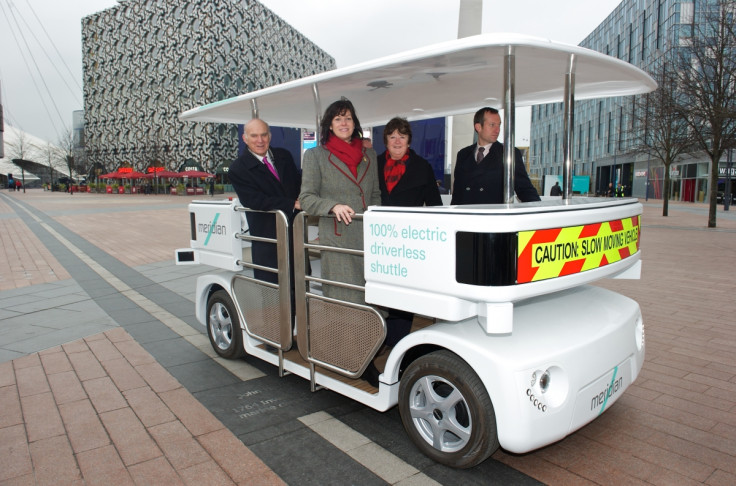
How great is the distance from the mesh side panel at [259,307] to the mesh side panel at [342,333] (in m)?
0.46

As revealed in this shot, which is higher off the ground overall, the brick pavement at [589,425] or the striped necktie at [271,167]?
the striped necktie at [271,167]

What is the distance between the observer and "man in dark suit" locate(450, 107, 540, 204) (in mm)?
3797

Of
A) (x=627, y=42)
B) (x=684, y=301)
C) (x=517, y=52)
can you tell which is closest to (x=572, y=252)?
(x=517, y=52)

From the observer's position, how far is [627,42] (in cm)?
4978

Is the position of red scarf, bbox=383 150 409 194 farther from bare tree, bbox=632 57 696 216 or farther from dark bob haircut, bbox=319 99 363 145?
bare tree, bbox=632 57 696 216

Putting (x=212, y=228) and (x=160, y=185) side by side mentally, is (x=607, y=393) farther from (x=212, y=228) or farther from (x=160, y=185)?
(x=160, y=185)

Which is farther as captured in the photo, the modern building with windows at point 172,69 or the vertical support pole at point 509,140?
the modern building with windows at point 172,69

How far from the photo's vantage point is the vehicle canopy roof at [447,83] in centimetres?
266

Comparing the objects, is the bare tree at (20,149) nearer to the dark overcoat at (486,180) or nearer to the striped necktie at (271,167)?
the striped necktie at (271,167)

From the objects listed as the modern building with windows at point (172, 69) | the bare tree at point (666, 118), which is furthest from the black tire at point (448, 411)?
the modern building with windows at point (172, 69)

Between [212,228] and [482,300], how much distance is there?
9.14 feet

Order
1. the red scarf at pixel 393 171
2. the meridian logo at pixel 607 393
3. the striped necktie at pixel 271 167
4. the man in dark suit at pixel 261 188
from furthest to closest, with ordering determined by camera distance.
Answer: the striped necktie at pixel 271 167
the man in dark suit at pixel 261 188
the red scarf at pixel 393 171
the meridian logo at pixel 607 393

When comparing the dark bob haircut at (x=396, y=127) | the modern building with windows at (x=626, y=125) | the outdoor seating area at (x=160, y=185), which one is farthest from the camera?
the outdoor seating area at (x=160, y=185)

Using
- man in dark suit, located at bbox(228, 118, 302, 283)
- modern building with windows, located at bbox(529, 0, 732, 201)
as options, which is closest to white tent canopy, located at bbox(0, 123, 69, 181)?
modern building with windows, located at bbox(529, 0, 732, 201)
